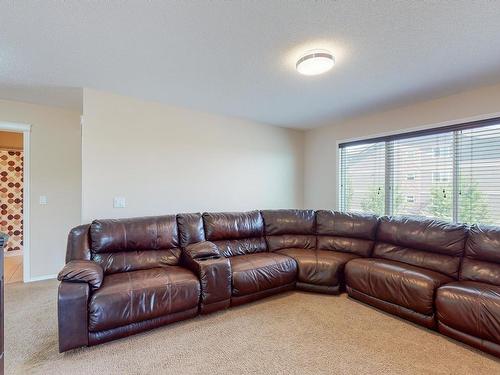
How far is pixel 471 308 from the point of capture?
193 centimetres

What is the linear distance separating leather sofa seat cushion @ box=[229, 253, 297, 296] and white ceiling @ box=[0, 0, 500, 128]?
6.57 ft

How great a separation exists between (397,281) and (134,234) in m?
2.74

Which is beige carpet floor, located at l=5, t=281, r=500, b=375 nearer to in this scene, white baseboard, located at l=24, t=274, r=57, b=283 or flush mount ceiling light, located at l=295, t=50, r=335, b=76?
white baseboard, located at l=24, t=274, r=57, b=283

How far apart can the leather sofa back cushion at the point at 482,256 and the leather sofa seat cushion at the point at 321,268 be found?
1.13m

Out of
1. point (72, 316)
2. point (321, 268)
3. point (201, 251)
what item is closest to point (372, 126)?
point (321, 268)

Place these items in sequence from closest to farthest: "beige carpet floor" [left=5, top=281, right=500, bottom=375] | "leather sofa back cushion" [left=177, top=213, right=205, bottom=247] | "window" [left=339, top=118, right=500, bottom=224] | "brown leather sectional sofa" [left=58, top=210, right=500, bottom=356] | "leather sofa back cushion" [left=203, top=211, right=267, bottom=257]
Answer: "beige carpet floor" [left=5, top=281, right=500, bottom=375] → "brown leather sectional sofa" [left=58, top=210, right=500, bottom=356] → "window" [left=339, top=118, right=500, bottom=224] → "leather sofa back cushion" [left=177, top=213, right=205, bottom=247] → "leather sofa back cushion" [left=203, top=211, right=267, bottom=257]

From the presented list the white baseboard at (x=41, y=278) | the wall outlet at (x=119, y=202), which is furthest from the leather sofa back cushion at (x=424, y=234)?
the white baseboard at (x=41, y=278)

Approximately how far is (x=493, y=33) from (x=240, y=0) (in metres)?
1.83

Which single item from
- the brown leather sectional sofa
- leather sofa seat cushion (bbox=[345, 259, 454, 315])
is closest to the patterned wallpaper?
the brown leather sectional sofa

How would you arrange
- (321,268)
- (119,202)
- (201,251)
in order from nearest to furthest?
(201,251), (321,268), (119,202)

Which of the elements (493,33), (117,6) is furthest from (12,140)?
(493,33)

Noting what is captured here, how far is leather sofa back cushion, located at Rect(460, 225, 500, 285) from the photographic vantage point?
2281mm

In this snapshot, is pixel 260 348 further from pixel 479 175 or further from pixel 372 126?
pixel 372 126

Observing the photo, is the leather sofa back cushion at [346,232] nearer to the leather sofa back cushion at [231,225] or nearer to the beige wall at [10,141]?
the leather sofa back cushion at [231,225]
